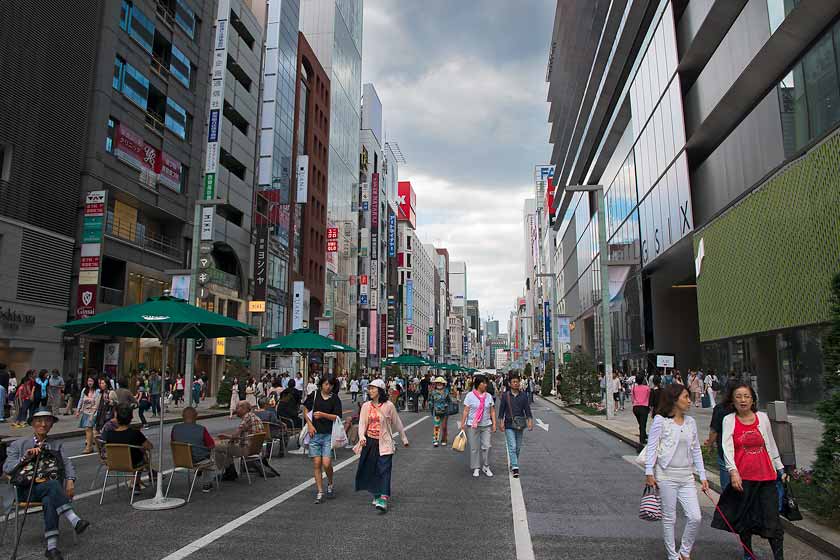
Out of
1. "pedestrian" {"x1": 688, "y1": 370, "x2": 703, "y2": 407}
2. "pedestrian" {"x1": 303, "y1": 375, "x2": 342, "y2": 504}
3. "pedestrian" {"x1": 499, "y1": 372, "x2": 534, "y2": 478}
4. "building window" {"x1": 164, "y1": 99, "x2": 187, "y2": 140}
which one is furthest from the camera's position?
"building window" {"x1": 164, "y1": 99, "x2": 187, "y2": 140}

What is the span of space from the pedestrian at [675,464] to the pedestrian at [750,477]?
0.84 ft

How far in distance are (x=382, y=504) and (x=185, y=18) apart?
1552 inches

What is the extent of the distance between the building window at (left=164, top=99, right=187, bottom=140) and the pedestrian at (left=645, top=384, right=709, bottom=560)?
120 feet

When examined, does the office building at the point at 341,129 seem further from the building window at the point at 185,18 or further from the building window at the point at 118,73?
the building window at the point at 118,73

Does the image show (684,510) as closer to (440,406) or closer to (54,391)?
(440,406)

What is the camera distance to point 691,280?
35.8m

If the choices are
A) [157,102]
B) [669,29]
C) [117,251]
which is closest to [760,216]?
[669,29]

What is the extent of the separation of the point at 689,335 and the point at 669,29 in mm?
17508

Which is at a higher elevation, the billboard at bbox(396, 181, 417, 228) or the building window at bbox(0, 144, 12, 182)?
the billboard at bbox(396, 181, 417, 228)

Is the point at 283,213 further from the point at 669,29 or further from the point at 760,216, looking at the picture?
the point at 760,216

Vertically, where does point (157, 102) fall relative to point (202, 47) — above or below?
below

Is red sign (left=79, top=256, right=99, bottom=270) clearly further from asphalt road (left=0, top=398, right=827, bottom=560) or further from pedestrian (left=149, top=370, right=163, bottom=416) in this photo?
asphalt road (left=0, top=398, right=827, bottom=560)

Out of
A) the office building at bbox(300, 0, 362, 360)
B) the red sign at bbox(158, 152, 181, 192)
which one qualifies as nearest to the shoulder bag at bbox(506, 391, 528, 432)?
the red sign at bbox(158, 152, 181, 192)

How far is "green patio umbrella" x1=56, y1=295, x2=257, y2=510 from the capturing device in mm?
8633
